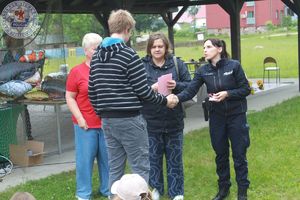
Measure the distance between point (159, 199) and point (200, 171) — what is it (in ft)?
3.90

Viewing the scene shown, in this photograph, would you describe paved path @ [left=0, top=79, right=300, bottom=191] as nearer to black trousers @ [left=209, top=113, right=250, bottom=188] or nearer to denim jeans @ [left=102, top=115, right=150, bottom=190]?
denim jeans @ [left=102, top=115, right=150, bottom=190]

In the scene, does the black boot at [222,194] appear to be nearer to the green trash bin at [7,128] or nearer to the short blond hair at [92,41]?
the short blond hair at [92,41]

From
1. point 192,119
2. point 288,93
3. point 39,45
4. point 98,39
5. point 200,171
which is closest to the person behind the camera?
point 98,39

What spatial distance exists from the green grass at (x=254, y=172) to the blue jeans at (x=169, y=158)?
248 millimetres

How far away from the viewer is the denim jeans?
4113 mm

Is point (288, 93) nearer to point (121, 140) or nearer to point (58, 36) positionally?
point (58, 36)

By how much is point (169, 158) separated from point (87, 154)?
75 centimetres

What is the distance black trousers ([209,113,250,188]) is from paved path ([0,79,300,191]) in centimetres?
249

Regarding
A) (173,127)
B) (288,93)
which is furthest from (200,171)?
(288,93)

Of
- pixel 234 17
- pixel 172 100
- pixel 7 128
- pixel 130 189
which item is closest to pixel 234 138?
pixel 172 100

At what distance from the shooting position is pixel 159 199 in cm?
520

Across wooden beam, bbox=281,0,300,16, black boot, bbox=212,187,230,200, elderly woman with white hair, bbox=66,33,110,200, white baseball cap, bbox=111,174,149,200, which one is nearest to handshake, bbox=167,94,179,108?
elderly woman with white hair, bbox=66,33,110,200

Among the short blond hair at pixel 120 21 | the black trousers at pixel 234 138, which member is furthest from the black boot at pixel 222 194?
the short blond hair at pixel 120 21

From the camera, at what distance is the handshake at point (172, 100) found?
447 centimetres
